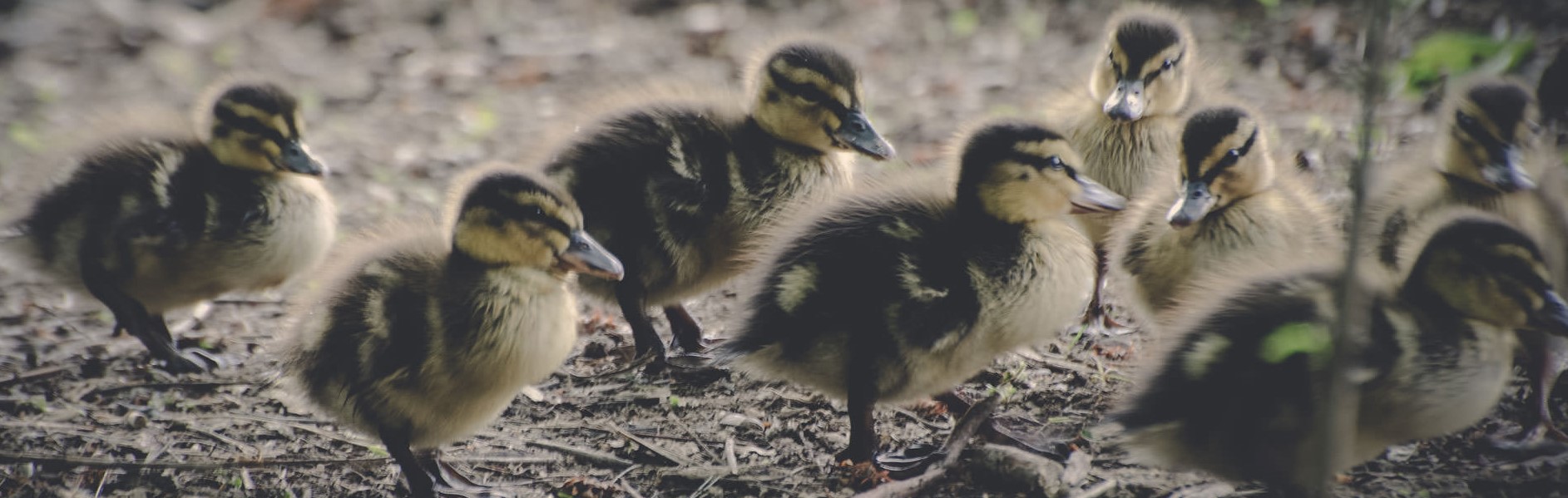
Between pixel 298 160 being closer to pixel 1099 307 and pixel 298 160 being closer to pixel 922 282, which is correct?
pixel 922 282

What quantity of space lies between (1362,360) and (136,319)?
3479mm

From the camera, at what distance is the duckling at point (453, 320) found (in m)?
3.13

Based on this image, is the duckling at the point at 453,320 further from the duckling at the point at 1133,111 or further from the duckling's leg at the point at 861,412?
the duckling at the point at 1133,111

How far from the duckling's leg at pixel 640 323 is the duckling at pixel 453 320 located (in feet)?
2.10

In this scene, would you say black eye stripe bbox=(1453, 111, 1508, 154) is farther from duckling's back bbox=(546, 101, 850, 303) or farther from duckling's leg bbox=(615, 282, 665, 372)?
duckling's leg bbox=(615, 282, 665, 372)

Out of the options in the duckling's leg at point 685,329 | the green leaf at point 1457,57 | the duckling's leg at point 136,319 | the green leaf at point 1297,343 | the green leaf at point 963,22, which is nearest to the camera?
the green leaf at point 1457,57

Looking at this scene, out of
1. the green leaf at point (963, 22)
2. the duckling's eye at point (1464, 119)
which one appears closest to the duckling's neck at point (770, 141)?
the duckling's eye at point (1464, 119)

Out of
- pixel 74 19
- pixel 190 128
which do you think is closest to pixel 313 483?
pixel 190 128

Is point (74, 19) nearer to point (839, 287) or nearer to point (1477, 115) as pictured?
point (839, 287)

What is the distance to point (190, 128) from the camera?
14.0 feet

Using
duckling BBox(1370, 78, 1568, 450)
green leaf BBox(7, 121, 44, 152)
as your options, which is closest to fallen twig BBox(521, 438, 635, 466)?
duckling BBox(1370, 78, 1568, 450)

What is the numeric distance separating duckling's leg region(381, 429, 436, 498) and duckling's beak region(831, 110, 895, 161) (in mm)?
1538

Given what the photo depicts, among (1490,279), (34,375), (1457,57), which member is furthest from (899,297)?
(34,375)

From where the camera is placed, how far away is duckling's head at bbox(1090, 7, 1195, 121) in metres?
4.09
